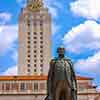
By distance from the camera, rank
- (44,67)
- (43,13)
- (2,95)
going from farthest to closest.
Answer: (43,13)
(44,67)
(2,95)

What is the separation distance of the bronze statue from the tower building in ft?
423

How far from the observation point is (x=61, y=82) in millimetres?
21000

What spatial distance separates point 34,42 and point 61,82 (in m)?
139

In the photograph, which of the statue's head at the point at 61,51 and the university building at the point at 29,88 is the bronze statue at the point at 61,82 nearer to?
the statue's head at the point at 61,51

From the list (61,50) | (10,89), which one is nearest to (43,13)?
(10,89)

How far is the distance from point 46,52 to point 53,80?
440 feet

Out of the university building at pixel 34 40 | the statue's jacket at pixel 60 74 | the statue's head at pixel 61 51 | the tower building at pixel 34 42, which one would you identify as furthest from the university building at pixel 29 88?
the statue's jacket at pixel 60 74

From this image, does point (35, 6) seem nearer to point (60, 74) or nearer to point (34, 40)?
point (34, 40)

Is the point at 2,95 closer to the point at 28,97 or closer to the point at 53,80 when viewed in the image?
the point at 28,97

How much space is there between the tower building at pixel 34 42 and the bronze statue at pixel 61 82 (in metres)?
129

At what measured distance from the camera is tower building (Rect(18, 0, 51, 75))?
153 metres

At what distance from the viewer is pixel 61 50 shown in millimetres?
21625

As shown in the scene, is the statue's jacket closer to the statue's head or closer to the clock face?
the statue's head

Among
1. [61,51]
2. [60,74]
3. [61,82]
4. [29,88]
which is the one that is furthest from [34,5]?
[61,82]
